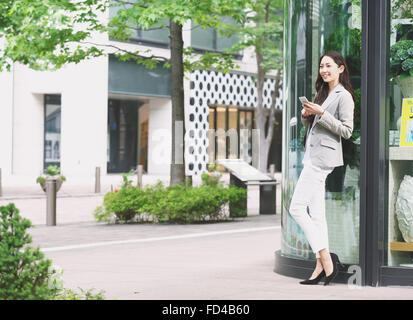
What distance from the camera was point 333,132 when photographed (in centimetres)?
691

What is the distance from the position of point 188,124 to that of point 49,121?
24.1 ft

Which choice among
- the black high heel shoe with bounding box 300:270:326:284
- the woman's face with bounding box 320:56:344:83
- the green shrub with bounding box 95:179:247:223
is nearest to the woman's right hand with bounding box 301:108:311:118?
the woman's face with bounding box 320:56:344:83

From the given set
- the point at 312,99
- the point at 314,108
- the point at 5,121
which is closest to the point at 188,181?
the point at 312,99

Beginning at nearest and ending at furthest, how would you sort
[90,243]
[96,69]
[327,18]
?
[327,18]
[90,243]
[96,69]

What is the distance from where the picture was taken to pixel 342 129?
22.5ft

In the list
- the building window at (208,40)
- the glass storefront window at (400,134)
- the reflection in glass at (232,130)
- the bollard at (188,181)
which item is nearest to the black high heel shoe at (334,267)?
the glass storefront window at (400,134)

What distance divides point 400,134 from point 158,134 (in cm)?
3376

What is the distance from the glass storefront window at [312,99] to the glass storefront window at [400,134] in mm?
296

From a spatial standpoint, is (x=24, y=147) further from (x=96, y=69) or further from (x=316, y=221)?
(x=316, y=221)

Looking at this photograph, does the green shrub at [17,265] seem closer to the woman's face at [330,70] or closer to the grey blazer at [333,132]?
the grey blazer at [333,132]

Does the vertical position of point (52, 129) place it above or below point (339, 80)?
above

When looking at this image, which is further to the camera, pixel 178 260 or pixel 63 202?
pixel 63 202

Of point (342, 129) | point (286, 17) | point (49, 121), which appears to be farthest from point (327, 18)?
point (49, 121)

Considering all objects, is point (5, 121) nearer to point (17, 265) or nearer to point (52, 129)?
point (52, 129)
